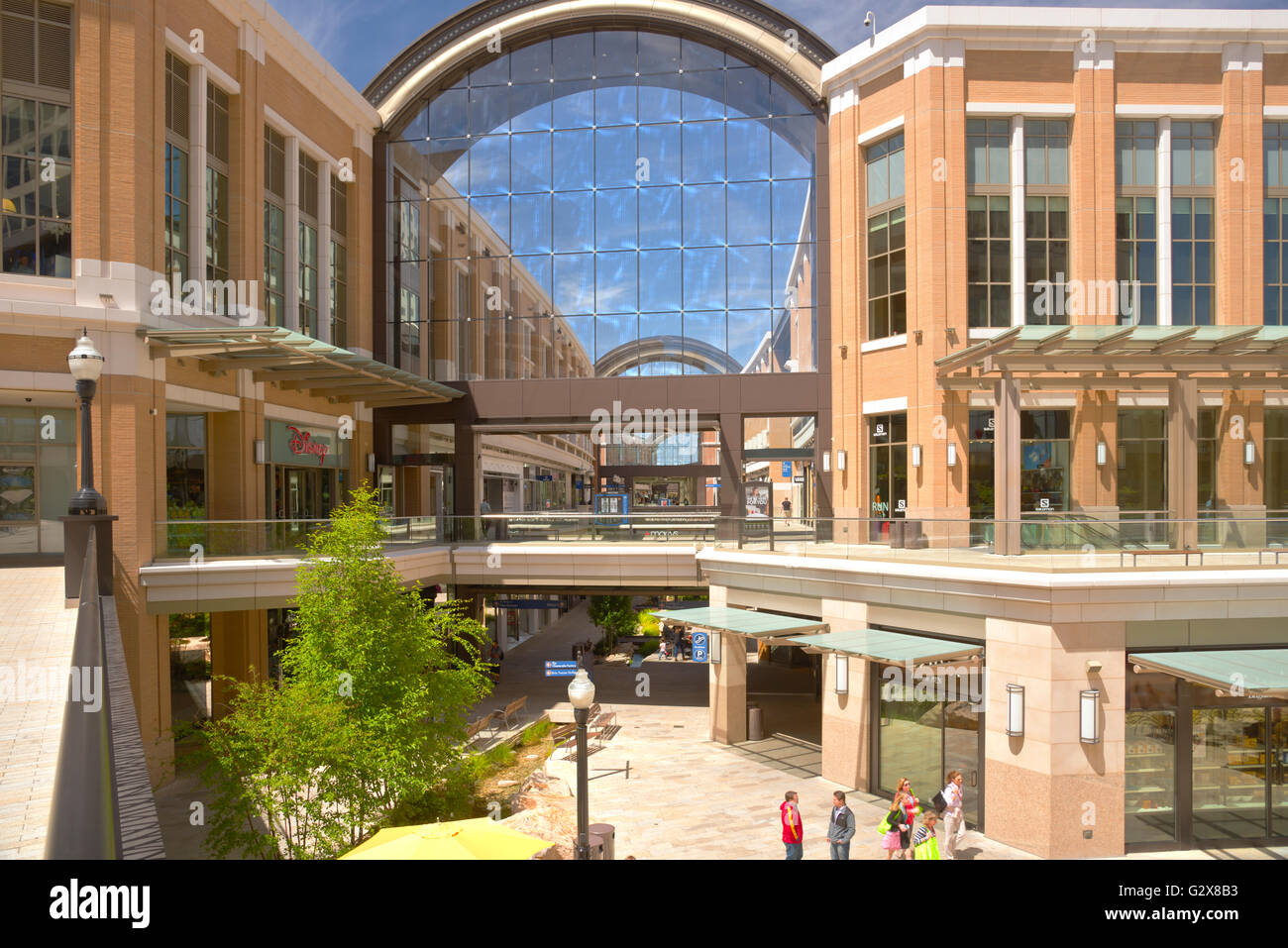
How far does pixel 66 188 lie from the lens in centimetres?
1827

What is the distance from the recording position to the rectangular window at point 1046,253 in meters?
24.4

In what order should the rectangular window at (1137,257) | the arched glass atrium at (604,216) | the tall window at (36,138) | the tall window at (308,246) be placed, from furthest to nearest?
the arched glass atrium at (604,216) → the tall window at (308,246) → the rectangular window at (1137,257) → the tall window at (36,138)

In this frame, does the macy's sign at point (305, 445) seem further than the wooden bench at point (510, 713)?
Yes

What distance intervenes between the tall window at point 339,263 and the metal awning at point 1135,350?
2164 centimetres

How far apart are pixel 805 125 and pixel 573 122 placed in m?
8.62

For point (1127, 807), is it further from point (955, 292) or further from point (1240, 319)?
point (1240, 319)

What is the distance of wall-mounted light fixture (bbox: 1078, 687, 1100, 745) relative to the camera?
1421 cm

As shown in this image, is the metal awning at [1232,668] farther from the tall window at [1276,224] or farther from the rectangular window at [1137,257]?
the tall window at [1276,224]

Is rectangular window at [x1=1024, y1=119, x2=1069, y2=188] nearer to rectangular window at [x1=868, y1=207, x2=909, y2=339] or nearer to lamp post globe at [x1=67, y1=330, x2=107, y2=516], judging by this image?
rectangular window at [x1=868, y1=207, x2=909, y2=339]

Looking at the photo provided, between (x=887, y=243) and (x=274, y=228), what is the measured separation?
1922 centimetres

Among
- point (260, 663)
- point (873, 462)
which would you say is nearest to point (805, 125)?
point (873, 462)

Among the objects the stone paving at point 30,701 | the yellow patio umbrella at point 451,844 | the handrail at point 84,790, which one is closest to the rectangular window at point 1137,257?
the yellow patio umbrella at point 451,844

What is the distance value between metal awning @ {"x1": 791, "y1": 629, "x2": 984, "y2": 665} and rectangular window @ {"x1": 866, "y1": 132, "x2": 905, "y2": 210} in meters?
14.6

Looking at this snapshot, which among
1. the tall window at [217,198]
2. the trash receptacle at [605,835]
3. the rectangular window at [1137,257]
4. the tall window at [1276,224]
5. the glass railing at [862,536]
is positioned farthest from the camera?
the rectangular window at [1137,257]
